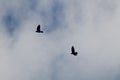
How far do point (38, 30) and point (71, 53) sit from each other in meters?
9.24

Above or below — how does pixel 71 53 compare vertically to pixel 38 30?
below

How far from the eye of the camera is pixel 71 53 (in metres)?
55.7

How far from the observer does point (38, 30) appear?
5516 centimetres
